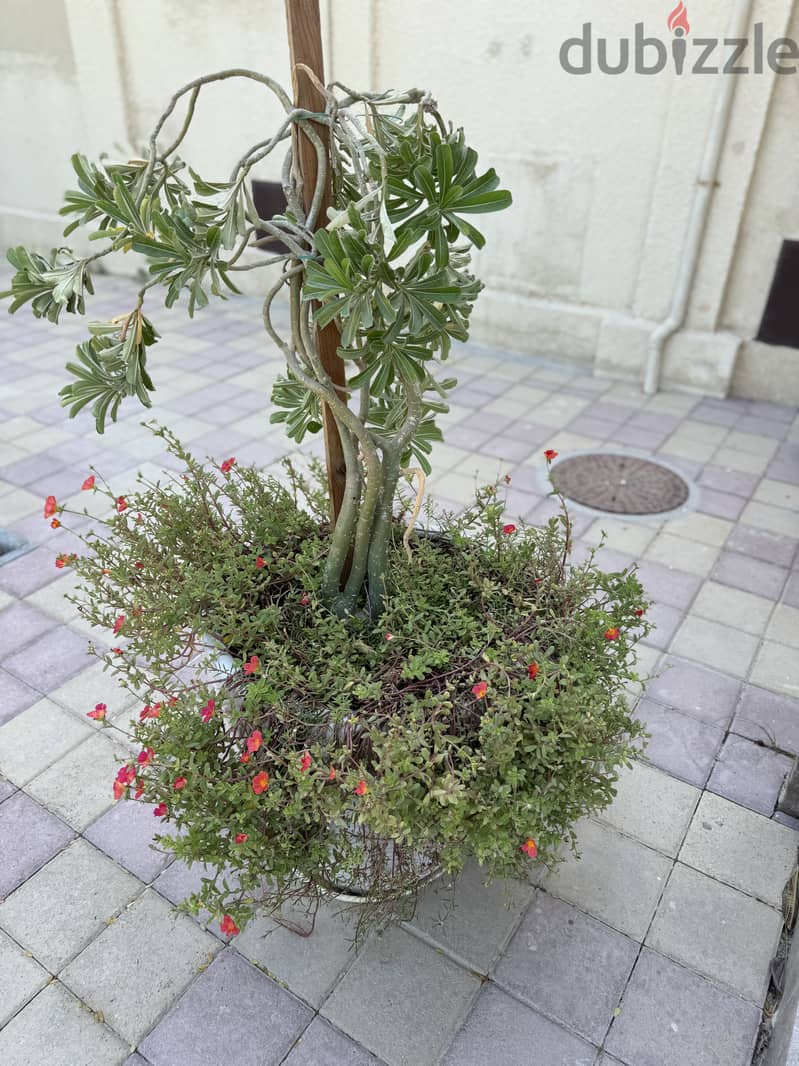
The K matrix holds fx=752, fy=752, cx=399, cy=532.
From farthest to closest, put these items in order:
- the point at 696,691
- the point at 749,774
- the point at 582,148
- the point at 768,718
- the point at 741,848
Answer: the point at 582,148, the point at 696,691, the point at 768,718, the point at 749,774, the point at 741,848

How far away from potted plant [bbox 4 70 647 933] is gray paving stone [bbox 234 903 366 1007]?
0.12m

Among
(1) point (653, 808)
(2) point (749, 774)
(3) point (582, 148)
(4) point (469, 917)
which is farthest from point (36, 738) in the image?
(3) point (582, 148)

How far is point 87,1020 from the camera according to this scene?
191 cm

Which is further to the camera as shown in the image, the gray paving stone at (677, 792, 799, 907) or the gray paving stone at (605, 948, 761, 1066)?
the gray paving stone at (677, 792, 799, 907)

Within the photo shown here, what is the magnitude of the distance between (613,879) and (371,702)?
1.04 meters

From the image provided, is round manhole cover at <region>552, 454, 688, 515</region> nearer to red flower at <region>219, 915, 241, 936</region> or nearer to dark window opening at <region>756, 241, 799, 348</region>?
dark window opening at <region>756, 241, 799, 348</region>

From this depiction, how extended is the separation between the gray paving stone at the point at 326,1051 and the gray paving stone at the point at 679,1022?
2.01 ft

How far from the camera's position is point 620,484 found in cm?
437

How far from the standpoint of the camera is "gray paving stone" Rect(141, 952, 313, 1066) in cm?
183

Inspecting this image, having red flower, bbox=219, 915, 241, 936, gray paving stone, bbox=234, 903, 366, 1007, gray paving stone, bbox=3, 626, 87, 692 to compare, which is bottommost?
gray paving stone, bbox=3, 626, 87, 692

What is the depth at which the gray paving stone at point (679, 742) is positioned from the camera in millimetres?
2617

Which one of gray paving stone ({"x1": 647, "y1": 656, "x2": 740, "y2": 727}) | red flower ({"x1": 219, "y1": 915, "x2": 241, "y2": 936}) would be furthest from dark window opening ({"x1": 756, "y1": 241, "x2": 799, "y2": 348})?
red flower ({"x1": 219, "y1": 915, "x2": 241, "y2": 936})

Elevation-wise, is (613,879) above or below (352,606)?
below

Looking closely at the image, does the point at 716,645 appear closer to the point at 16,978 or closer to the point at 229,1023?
the point at 229,1023
